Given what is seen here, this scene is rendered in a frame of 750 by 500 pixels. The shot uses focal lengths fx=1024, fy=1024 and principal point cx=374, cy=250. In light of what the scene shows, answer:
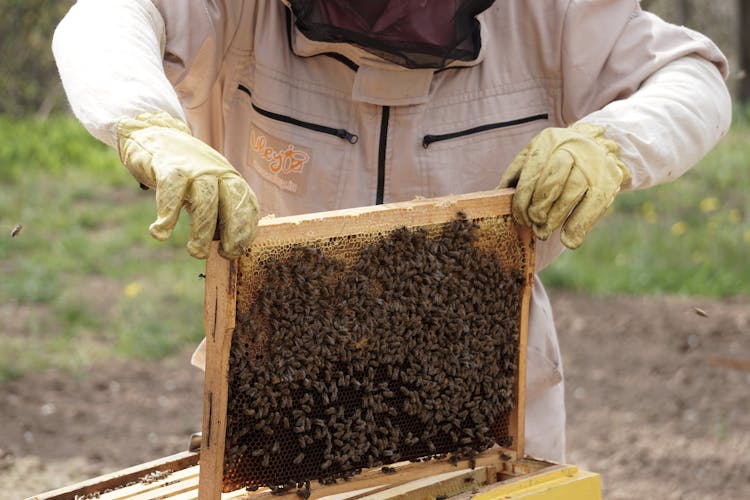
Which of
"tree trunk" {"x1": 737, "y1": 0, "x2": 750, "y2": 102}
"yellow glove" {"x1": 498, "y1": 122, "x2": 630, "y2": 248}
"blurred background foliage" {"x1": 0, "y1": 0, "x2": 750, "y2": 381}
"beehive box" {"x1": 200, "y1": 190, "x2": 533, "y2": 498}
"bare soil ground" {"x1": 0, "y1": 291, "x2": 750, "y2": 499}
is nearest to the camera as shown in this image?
"beehive box" {"x1": 200, "y1": 190, "x2": 533, "y2": 498}

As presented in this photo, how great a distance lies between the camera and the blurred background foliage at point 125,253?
615 cm

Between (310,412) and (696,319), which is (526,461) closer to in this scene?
(310,412)

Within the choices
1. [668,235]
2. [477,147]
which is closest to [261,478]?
[477,147]

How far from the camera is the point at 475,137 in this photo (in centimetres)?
289

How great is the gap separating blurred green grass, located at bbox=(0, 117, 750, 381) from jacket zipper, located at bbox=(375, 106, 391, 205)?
3436 mm

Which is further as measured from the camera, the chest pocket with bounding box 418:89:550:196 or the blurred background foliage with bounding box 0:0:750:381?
the blurred background foliage with bounding box 0:0:750:381

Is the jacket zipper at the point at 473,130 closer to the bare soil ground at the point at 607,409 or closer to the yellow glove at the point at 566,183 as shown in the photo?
the yellow glove at the point at 566,183

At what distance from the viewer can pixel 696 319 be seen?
6664mm

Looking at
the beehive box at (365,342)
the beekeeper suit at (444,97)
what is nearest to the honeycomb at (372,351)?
the beehive box at (365,342)

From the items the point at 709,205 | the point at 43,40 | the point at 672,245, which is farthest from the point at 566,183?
the point at 43,40

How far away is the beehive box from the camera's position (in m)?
2.28

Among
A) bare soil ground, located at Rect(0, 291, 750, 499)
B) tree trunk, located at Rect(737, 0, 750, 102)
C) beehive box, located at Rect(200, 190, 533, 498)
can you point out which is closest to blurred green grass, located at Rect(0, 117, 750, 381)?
bare soil ground, located at Rect(0, 291, 750, 499)

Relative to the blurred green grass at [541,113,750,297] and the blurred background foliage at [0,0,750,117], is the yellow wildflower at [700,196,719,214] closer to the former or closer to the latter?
the blurred green grass at [541,113,750,297]

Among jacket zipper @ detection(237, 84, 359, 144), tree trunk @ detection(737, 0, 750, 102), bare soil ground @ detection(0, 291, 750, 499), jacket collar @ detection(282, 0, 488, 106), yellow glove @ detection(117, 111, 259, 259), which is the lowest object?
bare soil ground @ detection(0, 291, 750, 499)
